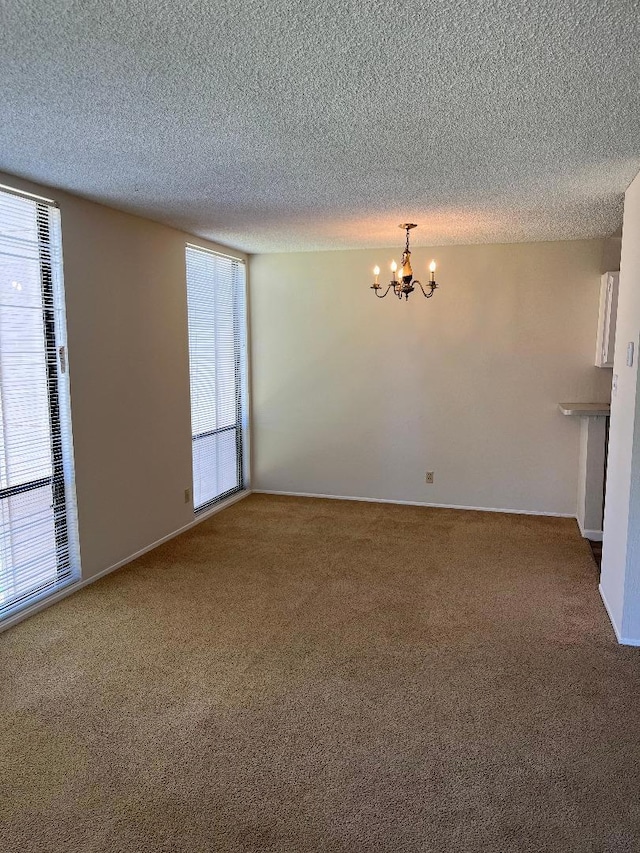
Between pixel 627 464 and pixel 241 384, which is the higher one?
pixel 241 384

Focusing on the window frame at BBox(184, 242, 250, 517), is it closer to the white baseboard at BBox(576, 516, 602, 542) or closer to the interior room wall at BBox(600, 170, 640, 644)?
the white baseboard at BBox(576, 516, 602, 542)

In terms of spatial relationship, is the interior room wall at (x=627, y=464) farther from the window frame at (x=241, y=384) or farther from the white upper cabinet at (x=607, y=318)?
the window frame at (x=241, y=384)

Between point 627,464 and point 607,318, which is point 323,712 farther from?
point 607,318

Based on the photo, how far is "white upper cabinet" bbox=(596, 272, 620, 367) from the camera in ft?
15.5

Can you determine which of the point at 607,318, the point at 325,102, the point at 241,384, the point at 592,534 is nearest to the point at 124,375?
the point at 241,384

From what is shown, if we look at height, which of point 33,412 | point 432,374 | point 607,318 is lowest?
point 33,412

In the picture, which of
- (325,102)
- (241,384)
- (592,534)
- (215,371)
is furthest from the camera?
(241,384)

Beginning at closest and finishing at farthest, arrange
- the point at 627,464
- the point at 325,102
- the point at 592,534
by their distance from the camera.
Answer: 1. the point at 325,102
2. the point at 627,464
3. the point at 592,534

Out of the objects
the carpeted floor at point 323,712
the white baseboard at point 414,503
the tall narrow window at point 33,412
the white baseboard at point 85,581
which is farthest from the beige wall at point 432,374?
the tall narrow window at point 33,412

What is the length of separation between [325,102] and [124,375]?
102 inches

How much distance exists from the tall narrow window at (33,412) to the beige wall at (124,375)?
0.26 feet

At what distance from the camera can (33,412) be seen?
346 centimetres

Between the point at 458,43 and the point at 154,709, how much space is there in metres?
2.77

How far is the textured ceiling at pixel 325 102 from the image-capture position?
1.65 metres
